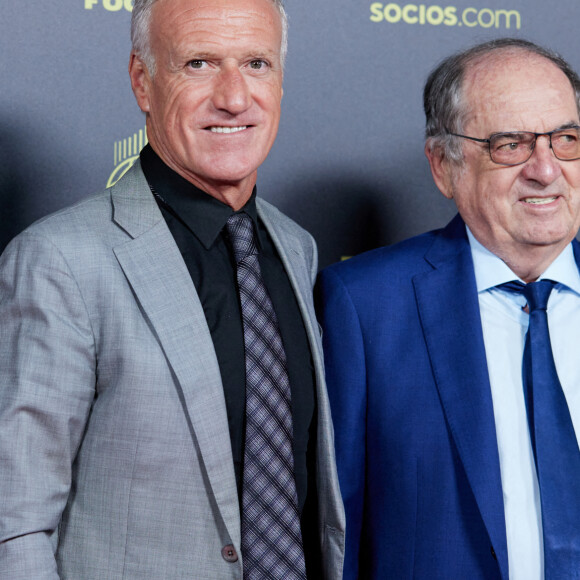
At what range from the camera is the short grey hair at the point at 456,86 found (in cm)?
173

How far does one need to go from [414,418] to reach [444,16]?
114 centimetres

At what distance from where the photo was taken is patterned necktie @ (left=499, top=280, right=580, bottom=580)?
4.96ft

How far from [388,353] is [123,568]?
0.64 m

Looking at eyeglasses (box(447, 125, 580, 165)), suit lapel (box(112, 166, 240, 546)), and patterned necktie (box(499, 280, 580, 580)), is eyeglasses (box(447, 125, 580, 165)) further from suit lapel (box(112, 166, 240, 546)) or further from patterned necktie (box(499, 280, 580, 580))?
suit lapel (box(112, 166, 240, 546))

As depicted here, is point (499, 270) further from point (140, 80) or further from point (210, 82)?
point (140, 80)

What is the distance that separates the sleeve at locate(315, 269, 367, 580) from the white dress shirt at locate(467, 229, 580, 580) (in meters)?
0.25

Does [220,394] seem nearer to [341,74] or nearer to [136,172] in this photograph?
[136,172]

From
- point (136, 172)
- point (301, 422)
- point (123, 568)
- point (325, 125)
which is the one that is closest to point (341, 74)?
point (325, 125)

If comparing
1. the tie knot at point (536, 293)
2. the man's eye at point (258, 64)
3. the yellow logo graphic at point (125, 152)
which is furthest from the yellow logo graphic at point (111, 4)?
the tie knot at point (536, 293)

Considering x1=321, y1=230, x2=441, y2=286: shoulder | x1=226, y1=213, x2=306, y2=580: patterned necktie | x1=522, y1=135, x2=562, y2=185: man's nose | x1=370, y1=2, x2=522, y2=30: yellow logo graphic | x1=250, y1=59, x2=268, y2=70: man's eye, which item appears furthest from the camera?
x1=370, y1=2, x2=522, y2=30: yellow logo graphic

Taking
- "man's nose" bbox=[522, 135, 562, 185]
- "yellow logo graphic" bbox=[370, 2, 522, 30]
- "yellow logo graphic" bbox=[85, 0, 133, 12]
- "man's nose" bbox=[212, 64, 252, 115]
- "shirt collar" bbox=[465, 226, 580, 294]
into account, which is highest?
"yellow logo graphic" bbox=[370, 2, 522, 30]

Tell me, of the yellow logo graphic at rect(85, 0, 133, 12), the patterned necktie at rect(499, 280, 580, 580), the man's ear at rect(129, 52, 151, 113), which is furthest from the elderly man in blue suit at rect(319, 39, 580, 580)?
the yellow logo graphic at rect(85, 0, 133, 12)

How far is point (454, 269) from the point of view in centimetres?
171

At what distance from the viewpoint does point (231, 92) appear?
1.46 m
